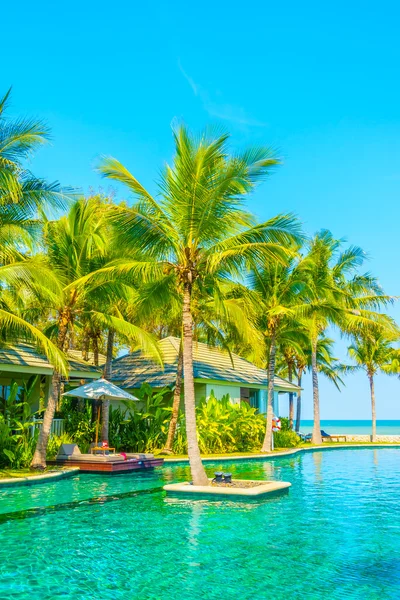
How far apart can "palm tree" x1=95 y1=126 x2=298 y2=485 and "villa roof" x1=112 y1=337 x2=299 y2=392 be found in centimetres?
1104

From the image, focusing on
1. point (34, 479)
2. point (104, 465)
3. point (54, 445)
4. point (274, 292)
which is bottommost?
point (34, 479)

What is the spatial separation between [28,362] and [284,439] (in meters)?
14.1

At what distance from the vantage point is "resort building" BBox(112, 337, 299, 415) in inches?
1022

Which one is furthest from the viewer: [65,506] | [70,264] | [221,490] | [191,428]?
[70,264]

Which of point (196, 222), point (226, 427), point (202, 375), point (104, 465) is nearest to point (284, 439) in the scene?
point (226, 427)

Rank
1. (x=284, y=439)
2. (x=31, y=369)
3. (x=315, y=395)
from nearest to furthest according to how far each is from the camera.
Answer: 1. (x=31, y=369)
2. (x=284, y=439)
3. (x=315, y=395)

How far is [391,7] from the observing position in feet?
49.9

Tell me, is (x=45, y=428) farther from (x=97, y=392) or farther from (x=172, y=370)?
(x=172, y=370)

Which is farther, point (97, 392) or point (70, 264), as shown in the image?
point (97, 392)

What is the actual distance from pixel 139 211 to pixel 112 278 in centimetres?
316

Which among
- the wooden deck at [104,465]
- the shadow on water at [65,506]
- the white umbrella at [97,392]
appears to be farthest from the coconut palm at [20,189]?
the shadow on water at [65,506]

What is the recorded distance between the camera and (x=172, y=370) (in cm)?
2641

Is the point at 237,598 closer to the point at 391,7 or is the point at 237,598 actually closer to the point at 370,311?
the point at 391,7

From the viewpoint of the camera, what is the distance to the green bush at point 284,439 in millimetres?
27203
